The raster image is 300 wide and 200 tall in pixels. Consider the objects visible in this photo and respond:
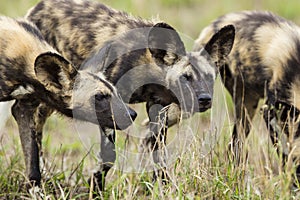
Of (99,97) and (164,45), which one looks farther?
(164,45)

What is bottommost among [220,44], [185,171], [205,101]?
[185,171]

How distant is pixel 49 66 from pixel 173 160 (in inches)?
35.0

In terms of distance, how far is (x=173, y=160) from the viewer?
4.20 m

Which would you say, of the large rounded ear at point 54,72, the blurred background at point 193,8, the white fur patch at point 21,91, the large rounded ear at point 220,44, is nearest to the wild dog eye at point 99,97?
the large rounded ear at point 54,72

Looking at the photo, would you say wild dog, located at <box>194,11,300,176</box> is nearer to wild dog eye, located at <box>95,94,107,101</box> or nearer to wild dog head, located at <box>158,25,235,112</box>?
wild dog head, located at <box>158,25,235,112</box>

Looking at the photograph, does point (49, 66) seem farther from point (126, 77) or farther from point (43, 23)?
point (43, 23)

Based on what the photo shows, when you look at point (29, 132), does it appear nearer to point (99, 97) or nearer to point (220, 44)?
point (99, 97)

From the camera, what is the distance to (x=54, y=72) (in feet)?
14.3

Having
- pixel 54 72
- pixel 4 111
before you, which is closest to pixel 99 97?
pixel 54 72

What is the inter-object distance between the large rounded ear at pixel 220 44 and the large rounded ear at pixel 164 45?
0.19 metres

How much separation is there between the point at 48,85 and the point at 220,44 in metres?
1.19

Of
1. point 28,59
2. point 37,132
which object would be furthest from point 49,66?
point 37,132

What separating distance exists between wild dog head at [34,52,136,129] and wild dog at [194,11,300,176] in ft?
3.14

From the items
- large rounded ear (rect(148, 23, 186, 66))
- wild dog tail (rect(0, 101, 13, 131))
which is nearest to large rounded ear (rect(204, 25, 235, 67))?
large rounded ear (rect(148, 23, 186, 66))
